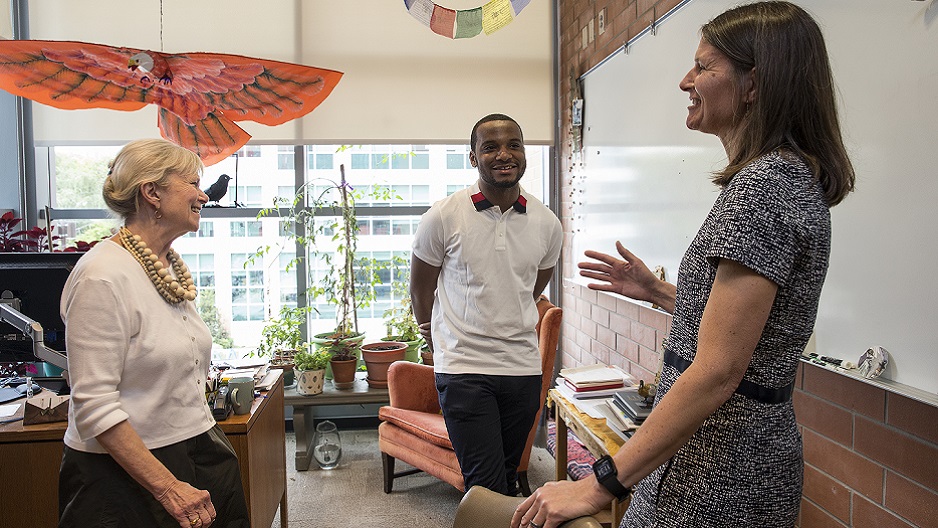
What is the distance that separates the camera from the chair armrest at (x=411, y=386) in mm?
3385

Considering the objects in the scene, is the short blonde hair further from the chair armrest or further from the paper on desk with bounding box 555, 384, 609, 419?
the chair armrest

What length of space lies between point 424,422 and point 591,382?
2.77ft

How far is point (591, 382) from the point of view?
2848 millimetres

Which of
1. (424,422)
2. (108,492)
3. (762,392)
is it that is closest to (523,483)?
(424,422)

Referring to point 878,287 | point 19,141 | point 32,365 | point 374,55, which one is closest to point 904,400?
point 878,287

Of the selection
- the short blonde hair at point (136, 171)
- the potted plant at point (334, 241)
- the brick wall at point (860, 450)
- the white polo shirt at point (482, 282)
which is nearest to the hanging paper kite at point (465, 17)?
the white polo shirt at point (482, 282)

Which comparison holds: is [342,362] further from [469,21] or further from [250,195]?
[469,21]

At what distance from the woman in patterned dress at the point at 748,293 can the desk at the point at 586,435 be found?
120 centimetres

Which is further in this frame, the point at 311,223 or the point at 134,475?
the point at 311,223

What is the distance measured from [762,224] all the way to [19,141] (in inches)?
179

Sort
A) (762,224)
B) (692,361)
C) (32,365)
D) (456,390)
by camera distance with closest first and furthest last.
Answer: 1. (762,224)
2. (692,361)
3. (456,390)
4. (32,365)

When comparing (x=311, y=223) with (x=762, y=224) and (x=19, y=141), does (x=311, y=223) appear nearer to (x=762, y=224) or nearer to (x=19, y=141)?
(x=19, y=141)

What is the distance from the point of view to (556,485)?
1.10 meters

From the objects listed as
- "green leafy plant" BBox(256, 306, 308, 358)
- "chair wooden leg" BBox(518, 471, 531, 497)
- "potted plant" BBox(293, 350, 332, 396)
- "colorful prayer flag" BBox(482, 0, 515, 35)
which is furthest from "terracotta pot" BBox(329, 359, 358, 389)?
"colorful prayer flag" BBox(482, 0, 515, 35)
